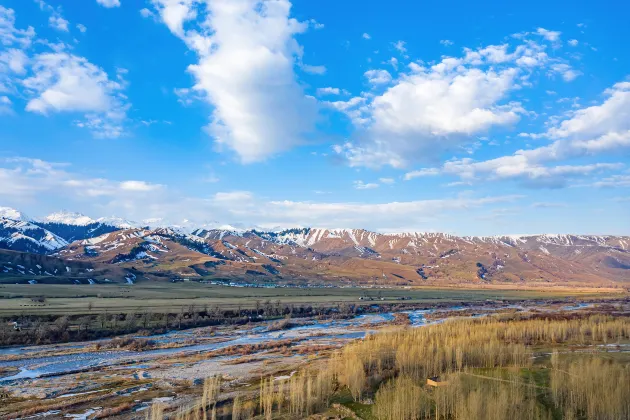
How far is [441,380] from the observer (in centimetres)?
3400

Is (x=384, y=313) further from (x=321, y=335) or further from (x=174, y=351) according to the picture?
(x=174, y=351)

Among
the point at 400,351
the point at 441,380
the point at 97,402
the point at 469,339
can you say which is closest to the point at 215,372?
the point at 97,402

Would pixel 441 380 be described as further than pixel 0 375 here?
No

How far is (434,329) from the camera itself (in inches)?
2272

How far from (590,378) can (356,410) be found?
575 inches

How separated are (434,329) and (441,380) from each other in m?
24.5

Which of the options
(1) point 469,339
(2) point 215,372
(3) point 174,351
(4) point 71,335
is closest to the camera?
(2) point 215,372

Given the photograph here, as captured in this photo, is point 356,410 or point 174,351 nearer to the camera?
point 356,410

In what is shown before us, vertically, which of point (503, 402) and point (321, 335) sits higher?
point (503, 402)

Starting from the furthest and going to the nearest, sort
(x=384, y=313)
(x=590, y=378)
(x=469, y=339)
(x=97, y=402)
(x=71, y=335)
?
1. (x=384, y=313)
2. (x=71, y=335)
3. (x=469, y=339)
4. (x=97, y=402)
5. (x=590, y=378)

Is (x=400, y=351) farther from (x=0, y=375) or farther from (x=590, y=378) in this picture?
(x=0, y=375)

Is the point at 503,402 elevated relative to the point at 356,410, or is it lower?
elevated

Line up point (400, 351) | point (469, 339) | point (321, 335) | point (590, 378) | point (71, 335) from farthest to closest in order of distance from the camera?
point (321, 335) < point (71, 335) < point (469, 339) < point (400, 351) < point (590, 378)

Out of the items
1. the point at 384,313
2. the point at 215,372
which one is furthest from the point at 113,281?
the point at 215,372
